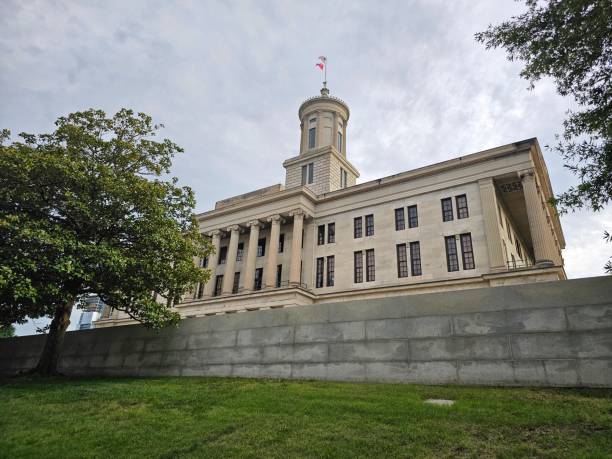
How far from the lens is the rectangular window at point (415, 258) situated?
35250mm

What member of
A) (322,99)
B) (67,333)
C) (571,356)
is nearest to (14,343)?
(67,333)

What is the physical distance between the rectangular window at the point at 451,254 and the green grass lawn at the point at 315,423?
22902mm

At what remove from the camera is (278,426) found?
9.16 m

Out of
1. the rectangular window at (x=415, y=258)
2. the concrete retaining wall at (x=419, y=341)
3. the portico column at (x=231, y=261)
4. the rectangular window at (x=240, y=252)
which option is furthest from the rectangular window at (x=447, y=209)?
the concrete retaining wall at (x=419, y=341)

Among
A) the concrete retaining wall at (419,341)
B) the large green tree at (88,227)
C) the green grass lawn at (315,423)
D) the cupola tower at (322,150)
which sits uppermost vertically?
the cupola tower at (322,150)

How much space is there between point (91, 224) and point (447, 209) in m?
Answer: 27.8

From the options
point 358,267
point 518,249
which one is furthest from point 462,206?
point 518,249

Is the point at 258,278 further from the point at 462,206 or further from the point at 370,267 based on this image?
the point at 462,206

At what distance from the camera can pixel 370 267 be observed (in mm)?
38094

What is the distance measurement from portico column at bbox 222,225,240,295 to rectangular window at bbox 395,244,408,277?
17078 millimetres

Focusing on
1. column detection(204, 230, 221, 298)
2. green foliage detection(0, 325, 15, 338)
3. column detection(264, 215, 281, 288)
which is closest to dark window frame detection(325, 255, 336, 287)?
column detection(264, 215, 281, 288)

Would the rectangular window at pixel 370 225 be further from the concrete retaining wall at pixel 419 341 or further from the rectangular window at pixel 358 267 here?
the concrete retaining wall at pixel 419 341

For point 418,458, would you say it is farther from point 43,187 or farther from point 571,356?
point 43,187

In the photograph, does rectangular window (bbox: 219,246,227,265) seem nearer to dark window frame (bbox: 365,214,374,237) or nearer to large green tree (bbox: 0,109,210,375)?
dark window frame (bbox: 365,214,374,237)
